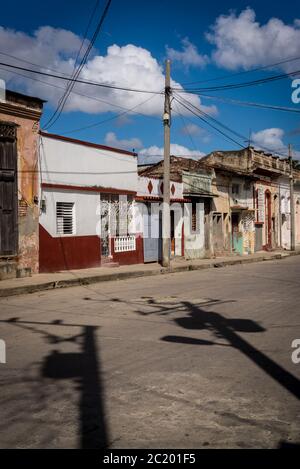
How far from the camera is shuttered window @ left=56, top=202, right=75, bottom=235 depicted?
672 inches

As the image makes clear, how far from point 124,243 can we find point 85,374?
49.6ft

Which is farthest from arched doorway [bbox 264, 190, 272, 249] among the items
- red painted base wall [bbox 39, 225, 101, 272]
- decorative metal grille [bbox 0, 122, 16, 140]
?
decorative metal grille [bbox 0, 122, 16, 140]

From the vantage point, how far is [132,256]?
2097 cm

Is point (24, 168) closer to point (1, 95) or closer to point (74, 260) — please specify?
point (1, 95)

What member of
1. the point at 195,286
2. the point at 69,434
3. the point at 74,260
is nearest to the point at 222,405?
the point at 69,434

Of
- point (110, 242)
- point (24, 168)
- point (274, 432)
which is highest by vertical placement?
point (24, 168)

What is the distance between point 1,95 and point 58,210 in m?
4.33

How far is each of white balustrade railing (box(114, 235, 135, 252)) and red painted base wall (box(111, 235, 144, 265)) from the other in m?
0.17

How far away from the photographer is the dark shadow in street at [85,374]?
3921 millimetres

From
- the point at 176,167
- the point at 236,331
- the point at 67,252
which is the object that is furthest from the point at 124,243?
the point at 236,331

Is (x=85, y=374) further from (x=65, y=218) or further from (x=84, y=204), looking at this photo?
(x=84, y=204)

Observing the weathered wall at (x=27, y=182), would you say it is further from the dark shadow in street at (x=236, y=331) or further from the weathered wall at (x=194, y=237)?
the weathered wall at (x=194, y=237)

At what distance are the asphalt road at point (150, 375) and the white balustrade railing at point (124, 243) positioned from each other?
9363 millimetres

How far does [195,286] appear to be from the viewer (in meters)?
14.0
